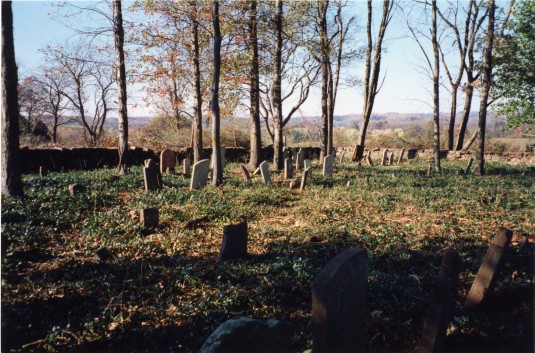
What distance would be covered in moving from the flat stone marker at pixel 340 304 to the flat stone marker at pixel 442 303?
73 centimetres

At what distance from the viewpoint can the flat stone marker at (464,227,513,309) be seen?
3.90 meters

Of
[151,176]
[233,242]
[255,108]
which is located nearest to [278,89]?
[255,108]

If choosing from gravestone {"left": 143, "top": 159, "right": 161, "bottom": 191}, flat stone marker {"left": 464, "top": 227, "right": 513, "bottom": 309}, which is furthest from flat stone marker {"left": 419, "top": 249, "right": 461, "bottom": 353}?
gravestone {"left": 143, "top": 159, "right": 161, "bottom": 191}

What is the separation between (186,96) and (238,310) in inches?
728

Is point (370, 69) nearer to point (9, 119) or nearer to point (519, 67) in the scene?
point (519, 67)

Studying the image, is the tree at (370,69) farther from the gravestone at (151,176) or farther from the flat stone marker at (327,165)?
the gravestone at (151,176)

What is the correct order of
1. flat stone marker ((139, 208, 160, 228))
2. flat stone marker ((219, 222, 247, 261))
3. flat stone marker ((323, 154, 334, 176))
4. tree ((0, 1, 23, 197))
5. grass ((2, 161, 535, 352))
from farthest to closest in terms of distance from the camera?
flat stone marker ((323, 154, 334, 176)) → tree ((0, 1, 23, 197)) → flat stone marker ((139, 208, 160, 228)) → flat stone marker ((219, 222, 247, 261)) → grass ((2, 161, 535, 352))

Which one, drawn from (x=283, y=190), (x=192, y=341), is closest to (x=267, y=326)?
(x=192, y=341)

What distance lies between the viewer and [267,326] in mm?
2902

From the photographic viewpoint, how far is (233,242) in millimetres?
5621

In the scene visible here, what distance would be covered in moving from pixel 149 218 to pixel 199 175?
3384 millimetres

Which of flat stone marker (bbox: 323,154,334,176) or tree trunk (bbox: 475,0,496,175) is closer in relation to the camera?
tree trunk (bbox: 475,0,496,175)

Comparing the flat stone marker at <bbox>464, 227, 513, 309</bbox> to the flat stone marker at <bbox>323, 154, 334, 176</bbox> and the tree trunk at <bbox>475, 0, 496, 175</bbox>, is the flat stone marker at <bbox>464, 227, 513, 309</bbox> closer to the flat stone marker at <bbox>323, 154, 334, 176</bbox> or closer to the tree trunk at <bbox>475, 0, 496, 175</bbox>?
the flat stone marker at <bbox>323, 154, 334, 176</bbox>

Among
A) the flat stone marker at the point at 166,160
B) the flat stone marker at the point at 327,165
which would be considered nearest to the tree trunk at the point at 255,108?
the flat stone marker at the point at 327,165
